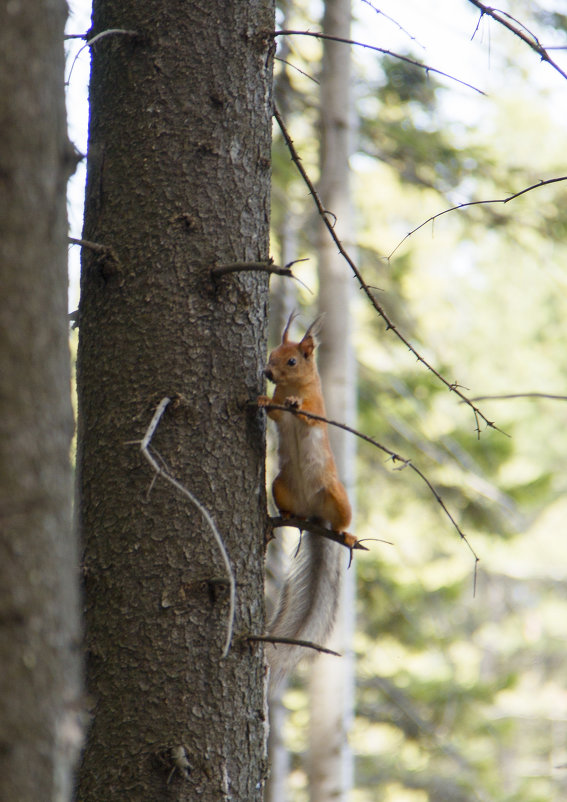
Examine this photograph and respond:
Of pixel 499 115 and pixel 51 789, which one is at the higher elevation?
pixel 499 115

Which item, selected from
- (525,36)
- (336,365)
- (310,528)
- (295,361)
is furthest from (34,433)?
(336,365)

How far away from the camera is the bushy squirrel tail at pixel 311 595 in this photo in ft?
9.24

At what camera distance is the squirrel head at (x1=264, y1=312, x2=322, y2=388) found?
3.01 metres

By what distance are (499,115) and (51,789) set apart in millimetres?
17565

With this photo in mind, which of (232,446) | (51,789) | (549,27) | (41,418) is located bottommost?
(51,789)

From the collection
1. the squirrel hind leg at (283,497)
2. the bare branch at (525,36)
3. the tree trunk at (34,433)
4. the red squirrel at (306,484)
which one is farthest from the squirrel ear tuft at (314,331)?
the tree trunk at (34,433)

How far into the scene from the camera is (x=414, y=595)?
727 centimetres

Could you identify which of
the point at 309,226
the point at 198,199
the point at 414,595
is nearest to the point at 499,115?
the point at 309,226

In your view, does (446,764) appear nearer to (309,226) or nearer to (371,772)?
(371,772)

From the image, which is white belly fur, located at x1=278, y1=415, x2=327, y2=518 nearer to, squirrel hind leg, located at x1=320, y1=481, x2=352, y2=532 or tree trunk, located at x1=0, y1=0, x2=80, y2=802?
squirrel hind leg, located at x1=320, y1=481, x2=352, y2=532

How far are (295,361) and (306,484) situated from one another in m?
0.48

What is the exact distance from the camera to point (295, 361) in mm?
3129

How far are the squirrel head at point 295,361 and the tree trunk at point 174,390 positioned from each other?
2.96 ft

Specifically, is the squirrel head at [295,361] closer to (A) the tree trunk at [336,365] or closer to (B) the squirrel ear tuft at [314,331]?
(B) the squirrel ear tuft at [314,331]
